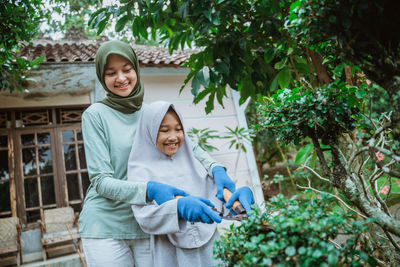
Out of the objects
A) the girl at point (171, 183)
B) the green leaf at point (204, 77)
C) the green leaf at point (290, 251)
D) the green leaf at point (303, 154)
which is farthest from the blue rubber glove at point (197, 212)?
the green leaf at point (303, 154)

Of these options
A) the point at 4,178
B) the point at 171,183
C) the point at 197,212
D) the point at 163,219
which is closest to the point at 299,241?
the point at 197,212

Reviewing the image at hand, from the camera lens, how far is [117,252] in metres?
1.49

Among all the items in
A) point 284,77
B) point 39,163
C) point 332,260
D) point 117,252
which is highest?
point 284,77

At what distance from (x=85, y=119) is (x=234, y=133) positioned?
3.59m

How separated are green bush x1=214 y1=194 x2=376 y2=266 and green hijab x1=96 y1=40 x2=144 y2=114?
1.00 m

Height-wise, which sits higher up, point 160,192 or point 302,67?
point 302,67

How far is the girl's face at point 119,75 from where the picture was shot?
1673 mm

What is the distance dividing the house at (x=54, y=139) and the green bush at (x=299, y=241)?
436 cm

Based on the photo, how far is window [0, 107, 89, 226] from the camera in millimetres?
5129

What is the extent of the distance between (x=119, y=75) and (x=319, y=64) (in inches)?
48.0

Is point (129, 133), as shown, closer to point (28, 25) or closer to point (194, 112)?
point (28, 25)

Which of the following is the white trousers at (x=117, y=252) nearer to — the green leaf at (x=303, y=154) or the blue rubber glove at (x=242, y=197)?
the blue rubber glove at (x=242, y=197)

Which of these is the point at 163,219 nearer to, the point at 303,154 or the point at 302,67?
the point at 303,154

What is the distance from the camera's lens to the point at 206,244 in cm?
139
